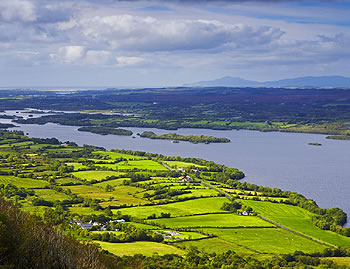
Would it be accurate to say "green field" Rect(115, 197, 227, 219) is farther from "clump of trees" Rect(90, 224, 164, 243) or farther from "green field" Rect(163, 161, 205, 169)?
"green field" Rect(163, 161, 205, 169)

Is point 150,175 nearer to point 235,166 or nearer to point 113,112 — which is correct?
point 235,166

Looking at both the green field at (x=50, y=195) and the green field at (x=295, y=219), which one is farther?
the green field at (x=50, y=195)

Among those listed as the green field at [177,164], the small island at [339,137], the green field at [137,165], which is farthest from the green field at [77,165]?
the small island at [339,137]

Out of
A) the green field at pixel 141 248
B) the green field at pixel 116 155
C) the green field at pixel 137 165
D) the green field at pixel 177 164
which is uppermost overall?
the green field at pixel 116 155

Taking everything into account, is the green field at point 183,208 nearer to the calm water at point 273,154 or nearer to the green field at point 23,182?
the calm water at point 273,154

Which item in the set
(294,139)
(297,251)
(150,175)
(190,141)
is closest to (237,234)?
(297,251)

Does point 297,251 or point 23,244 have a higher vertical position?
point 23,244
